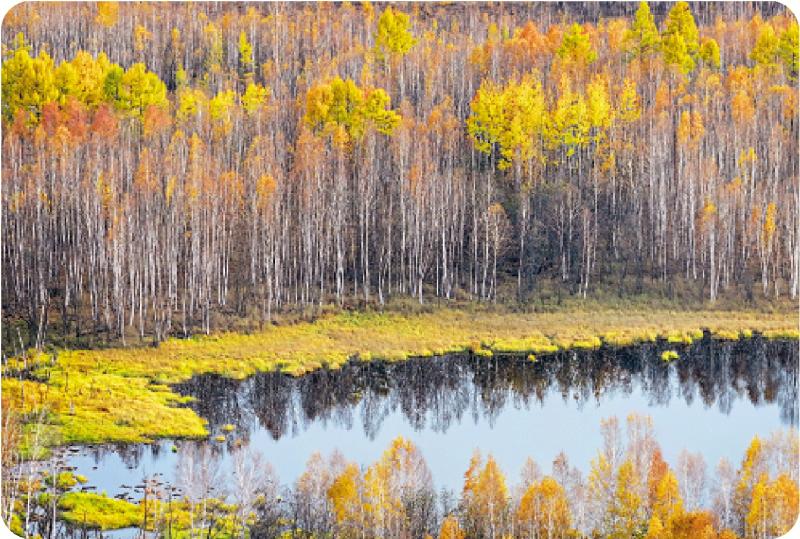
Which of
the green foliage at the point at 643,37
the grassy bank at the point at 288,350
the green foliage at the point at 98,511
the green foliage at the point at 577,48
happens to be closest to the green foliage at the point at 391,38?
the green foliage at the point at 577,48

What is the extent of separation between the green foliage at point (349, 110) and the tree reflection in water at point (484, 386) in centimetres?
1072

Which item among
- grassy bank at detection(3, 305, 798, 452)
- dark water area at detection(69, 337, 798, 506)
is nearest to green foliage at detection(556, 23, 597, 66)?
grassy bank at detection(3, 305, 798, 452)

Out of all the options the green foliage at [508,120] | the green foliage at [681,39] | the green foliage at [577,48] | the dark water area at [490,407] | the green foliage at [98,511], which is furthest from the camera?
the green foliage at [577,48]

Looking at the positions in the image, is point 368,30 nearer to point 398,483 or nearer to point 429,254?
point 429,254

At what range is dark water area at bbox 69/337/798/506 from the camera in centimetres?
2478

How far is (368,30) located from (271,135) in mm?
8963

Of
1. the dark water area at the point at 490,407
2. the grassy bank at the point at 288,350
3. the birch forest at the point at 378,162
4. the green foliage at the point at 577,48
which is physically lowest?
the dark water area at the point at 490,407

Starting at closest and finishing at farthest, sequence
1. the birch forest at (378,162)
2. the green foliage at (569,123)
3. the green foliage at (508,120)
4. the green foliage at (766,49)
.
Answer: the birch forest at (378,162) → the green foliage at (508,120) → the green foliage at (569,123) → the green foliage at (766,49)

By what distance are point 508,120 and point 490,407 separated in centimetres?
1358

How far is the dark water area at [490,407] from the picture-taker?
24.8 metres

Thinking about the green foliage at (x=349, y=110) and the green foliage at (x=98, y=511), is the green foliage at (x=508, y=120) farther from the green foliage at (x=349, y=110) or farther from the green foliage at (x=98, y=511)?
the green foliage at (x=98, y=511)

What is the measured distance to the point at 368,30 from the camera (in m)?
45.3

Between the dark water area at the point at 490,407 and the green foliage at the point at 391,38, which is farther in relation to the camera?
the green foliage at the point at 391,38

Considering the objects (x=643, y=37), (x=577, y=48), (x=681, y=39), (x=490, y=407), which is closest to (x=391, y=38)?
(x=577, y=48)
